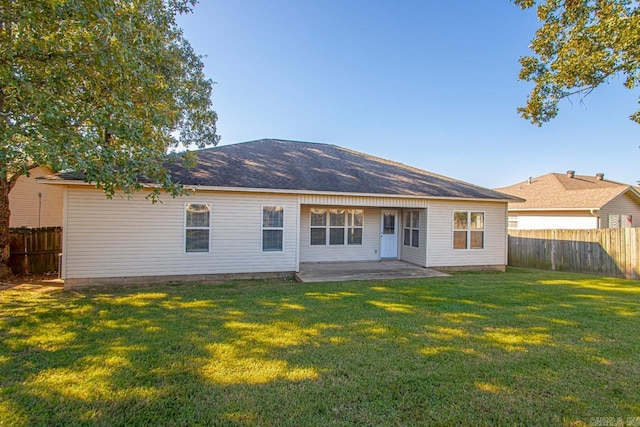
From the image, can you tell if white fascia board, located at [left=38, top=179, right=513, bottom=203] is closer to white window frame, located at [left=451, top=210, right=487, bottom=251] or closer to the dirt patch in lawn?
white window frame, located at [left=451, top=210, right=487, bottom=251]

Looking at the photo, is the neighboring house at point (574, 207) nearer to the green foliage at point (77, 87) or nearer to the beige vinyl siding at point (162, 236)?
the beige vinyl siding at point (162, 236)

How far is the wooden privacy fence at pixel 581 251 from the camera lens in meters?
10.0

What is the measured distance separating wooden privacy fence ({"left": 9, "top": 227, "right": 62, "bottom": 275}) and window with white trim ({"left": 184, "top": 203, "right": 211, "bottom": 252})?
16.9 ft

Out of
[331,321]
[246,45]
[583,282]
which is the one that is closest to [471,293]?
[331,321]

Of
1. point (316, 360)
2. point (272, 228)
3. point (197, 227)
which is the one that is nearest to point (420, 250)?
point (272, 228)

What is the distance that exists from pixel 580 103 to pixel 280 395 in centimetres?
1259

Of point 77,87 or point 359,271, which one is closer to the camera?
point 77,87

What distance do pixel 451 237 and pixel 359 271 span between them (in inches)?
141

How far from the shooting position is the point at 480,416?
2621 mm

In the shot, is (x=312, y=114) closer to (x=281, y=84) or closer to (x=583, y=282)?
(x=281, y=84)

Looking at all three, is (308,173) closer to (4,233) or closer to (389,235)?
(389,235)

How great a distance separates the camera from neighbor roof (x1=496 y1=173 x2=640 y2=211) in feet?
47.1

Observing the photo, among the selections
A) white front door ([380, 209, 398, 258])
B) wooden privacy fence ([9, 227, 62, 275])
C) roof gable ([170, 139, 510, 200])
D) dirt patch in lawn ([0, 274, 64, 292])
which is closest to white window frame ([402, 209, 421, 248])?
white front door ([380, 209, 398, 258])

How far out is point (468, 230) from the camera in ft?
35.0
